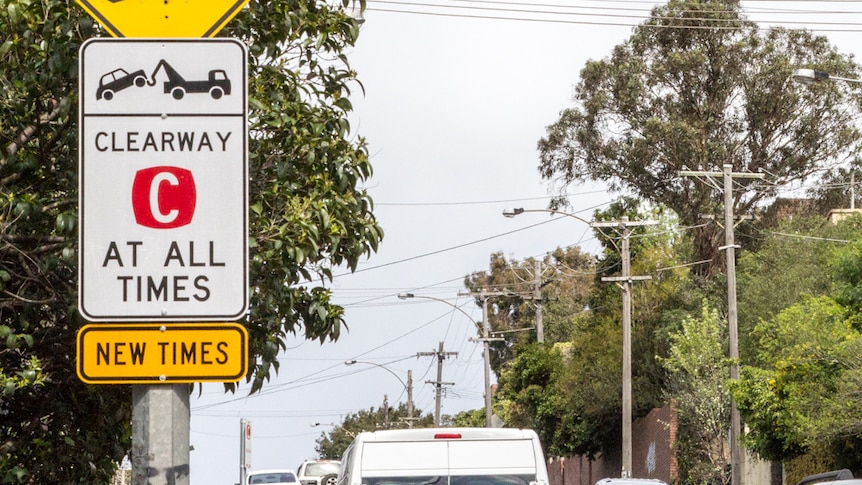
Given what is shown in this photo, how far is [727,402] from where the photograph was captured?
44.4m

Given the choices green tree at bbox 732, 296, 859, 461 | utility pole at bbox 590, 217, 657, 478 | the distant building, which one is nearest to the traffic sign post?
green tree at bbox 732, 296, 859, 461

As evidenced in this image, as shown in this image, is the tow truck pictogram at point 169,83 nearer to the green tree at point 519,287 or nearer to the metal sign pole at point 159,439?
the metal sign pole at point 159,439

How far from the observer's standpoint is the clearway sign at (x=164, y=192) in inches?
176

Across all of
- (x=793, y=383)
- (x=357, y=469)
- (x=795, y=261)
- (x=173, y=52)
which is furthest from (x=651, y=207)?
(x=173, y=52)

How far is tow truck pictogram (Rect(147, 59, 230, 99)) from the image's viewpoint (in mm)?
4531

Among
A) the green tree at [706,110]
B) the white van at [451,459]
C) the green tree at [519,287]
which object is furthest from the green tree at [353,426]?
the white van at [451,459]

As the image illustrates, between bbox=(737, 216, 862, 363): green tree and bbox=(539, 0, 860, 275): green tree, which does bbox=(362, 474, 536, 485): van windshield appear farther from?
bbox=(539, 0, 860, 275): green tree

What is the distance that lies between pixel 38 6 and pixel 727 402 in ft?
119

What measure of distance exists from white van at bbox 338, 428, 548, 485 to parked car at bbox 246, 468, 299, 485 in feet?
77.2

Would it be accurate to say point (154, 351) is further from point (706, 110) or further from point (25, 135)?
point (706, 110)

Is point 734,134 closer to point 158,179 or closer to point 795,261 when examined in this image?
→ point 795,261

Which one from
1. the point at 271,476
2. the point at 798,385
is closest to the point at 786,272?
the point at 798,385

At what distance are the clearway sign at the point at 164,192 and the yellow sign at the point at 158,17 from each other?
0.19m

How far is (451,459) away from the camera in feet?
43.5
